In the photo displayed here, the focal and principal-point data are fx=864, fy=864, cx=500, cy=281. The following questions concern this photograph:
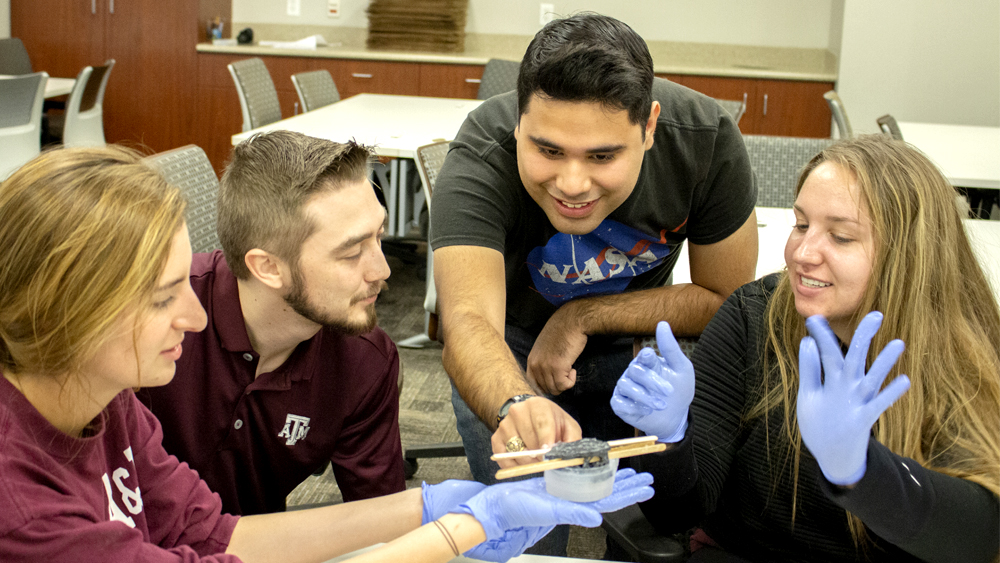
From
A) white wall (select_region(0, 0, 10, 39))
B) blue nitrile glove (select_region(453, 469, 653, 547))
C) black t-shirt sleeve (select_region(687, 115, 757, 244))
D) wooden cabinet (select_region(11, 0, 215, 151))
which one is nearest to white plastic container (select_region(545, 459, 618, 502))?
blue nitrile glove (select_region(453, 469, 653, 547))

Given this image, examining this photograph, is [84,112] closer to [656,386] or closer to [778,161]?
[778,161]

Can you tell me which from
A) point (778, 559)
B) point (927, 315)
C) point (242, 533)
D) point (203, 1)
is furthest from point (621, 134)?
point (203, 1)

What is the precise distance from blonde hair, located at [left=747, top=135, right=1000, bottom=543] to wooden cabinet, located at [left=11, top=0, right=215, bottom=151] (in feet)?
17.7

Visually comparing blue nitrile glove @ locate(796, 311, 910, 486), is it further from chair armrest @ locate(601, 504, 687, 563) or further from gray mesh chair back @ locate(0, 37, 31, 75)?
gray mesh chair back @ locate(0, 37, 31, 75)

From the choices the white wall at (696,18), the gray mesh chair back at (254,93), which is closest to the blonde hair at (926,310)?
the gray mesh chair back at (254,93)

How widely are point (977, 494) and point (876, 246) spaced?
361mm

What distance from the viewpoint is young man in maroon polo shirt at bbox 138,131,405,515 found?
1342 millimetres

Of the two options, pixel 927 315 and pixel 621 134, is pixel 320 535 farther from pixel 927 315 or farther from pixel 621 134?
pixel 927 315

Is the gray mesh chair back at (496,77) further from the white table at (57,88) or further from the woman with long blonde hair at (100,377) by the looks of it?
the woman with long blonde hair at (100,377)

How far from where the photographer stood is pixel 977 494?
1091 mm

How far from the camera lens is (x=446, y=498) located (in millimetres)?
1223

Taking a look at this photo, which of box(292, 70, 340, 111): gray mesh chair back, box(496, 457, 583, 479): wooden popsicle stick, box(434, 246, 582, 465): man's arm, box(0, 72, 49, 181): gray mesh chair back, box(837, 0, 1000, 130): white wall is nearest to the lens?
box(496, 457, 583, 479): wooden popsicle stick

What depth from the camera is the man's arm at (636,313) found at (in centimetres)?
172

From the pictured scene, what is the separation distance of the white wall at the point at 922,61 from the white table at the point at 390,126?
243 cm
